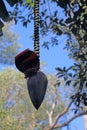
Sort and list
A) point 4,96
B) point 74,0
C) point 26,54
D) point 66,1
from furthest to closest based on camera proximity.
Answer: point 4,96 → point 74,0 → point 66,1 → point 26,54

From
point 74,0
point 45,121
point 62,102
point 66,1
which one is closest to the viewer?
point 66,1

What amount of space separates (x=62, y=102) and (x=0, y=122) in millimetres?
3995

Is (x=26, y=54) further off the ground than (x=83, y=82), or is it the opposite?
(x=26, y=54)

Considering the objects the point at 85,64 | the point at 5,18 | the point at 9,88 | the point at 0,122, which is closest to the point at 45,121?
the point at 9,88

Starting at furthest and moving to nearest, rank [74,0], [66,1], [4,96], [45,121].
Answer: [45,121], [4,96], [74,0], [66,1]

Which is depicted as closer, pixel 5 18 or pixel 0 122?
pixel 5 18

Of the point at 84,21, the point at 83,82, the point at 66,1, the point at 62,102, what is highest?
the point at 66,1

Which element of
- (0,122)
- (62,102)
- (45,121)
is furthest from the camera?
(45,121)

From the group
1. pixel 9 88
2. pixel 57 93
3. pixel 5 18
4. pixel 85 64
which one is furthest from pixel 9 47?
pixel 5 18

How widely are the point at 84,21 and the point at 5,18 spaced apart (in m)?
2.87

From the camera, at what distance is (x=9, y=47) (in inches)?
864

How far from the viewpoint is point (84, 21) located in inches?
175

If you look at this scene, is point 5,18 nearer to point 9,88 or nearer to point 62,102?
point 62,102

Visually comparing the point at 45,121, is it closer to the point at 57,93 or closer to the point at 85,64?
the point at 57,93
